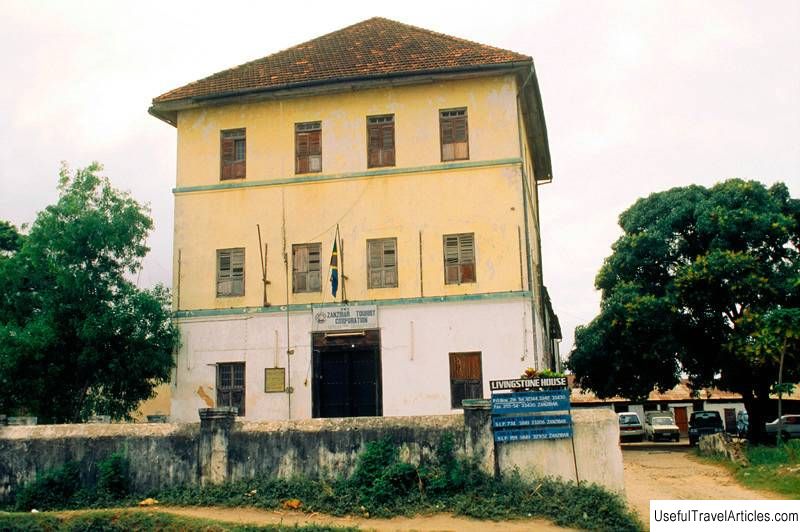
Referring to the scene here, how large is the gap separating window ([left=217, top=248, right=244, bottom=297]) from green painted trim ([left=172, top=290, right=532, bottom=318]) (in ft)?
1.63

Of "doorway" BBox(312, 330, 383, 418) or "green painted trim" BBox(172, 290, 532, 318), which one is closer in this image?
"green painted trim" BBox(172, 290, 532, 318)

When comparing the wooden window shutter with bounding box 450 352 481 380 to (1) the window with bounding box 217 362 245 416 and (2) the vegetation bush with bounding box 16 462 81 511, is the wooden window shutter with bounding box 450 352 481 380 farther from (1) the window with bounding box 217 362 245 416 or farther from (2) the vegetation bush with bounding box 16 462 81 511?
(2) the vegetation bush with bounding box 16 462 81 511

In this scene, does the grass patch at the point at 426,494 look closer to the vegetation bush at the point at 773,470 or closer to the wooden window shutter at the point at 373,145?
the vegetation bush at the point at 773,470

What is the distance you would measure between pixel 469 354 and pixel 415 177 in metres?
4.68

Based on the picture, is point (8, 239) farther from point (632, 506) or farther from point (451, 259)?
point (632, 506)

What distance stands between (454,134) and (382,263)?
378 centimetres

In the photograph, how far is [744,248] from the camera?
25.7 metres

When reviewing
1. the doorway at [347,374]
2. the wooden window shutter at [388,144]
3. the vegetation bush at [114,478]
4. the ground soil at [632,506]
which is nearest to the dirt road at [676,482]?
the ground soil at [632,506]

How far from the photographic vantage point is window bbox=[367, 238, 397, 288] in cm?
1995

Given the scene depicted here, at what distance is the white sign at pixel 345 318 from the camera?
64.6 ft

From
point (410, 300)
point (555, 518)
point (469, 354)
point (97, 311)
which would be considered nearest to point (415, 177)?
point (410, 300)

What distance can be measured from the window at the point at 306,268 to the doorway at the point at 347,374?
4.17 feet

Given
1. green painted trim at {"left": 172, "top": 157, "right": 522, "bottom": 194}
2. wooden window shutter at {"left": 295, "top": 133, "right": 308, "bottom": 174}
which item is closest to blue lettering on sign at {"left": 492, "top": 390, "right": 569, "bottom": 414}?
green painted trim at {"left": 172, "top": 157, "right": 522, "bottom": 194}

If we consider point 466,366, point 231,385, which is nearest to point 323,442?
point 466,366
